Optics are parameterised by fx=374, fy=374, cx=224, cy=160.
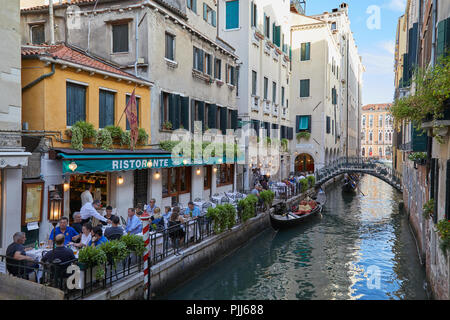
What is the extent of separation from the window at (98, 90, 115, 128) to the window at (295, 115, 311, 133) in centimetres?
2607

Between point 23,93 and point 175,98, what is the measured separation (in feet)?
21.3

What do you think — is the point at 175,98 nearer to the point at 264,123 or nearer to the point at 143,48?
the point at 143,48

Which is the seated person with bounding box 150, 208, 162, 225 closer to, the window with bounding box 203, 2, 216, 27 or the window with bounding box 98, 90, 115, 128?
the window with bounding box 98, 90, 115, 128

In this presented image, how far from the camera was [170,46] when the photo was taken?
1546 cm

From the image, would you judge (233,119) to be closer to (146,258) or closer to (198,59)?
(198,59)

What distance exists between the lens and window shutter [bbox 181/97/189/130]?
53.1 feet

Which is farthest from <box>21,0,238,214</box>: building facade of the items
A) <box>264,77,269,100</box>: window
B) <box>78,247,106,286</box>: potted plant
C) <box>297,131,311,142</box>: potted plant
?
<box>297,131,311,142</box>: potted plant

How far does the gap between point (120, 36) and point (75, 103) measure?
14.7ft

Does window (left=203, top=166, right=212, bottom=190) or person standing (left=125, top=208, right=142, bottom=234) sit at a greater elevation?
window (left=203, top=166, right=212, bottom=190)

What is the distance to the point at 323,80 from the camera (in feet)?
117

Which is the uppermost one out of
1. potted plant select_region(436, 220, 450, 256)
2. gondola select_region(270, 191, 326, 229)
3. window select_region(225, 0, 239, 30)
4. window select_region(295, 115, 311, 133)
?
window select_region(225, 0, 239, 30)

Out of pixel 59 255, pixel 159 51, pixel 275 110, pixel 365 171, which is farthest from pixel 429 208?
pixel 365 171

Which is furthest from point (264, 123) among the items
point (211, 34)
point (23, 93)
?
point (23, 93)
